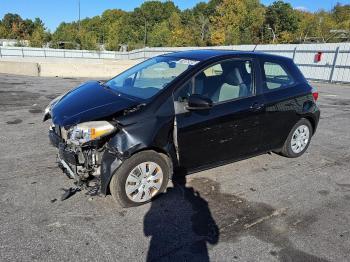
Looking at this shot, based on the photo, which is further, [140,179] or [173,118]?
[173,118]

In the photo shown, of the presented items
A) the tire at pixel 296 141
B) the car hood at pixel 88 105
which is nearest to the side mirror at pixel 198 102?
the car hood at pixel 88 105

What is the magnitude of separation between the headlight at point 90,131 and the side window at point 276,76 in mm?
2435

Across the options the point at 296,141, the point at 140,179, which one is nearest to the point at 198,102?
the point at 140,179

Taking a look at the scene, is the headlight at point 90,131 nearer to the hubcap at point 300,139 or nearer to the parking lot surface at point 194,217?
the parking lot surface at point 194,217

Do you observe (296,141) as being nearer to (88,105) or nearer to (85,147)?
(88,105)

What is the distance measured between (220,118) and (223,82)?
550 millimetres

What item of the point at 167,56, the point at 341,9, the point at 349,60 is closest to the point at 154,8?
the point at 341,9

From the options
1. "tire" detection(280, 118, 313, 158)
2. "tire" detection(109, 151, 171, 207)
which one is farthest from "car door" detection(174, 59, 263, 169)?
"tire" detection(280, 118, 313, 158)

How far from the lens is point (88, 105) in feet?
13.2

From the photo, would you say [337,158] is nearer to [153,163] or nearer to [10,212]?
[153,163]

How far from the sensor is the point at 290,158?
225 inches

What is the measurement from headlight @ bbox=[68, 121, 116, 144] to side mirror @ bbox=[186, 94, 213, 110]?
924 mm

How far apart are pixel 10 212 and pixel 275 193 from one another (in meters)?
3.09

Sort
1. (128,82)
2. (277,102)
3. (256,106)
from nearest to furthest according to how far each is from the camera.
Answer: (256,106), (128,82), (277,102)
